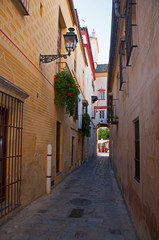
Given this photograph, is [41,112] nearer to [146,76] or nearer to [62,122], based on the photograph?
[62,122]

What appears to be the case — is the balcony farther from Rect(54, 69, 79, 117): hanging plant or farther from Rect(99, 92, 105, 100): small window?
Rect(99, 92, 105, 100): small window

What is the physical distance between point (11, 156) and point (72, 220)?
1983mm

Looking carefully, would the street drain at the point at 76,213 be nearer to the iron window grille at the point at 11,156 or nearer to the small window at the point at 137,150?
the iron window grille at the point at 11,156

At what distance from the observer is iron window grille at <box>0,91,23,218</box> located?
4.59 m

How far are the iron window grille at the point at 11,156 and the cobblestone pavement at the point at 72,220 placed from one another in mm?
411

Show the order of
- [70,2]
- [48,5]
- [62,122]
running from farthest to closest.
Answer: [70,2] → [62,122] → [48,5]

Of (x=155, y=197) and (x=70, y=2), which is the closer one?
(x=155, y=197)

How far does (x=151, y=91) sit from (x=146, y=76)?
1.45 feet

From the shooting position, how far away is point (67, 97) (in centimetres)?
866

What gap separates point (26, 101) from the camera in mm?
5648

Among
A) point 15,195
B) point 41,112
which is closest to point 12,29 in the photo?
point 41,112

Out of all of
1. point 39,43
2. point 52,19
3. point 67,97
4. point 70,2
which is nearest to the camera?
point 39,43

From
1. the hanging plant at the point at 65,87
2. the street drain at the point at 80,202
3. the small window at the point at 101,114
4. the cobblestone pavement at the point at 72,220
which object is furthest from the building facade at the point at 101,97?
the cobblestone pavement at the point at 72,220

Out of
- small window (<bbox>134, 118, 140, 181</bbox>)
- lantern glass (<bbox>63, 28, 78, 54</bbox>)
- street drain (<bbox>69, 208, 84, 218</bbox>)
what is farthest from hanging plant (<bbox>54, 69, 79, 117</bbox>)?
street drain (<bbox>69, 208, 84, 218</bbox>)
